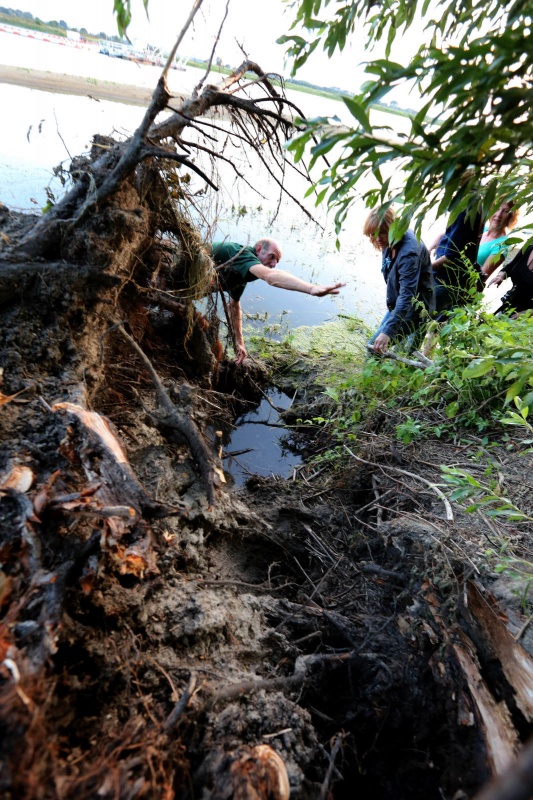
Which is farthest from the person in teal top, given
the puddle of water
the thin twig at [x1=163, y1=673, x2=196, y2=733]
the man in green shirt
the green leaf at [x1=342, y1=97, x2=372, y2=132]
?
the thin twig at [x1=163, y1=673, x2=196, y2=733]

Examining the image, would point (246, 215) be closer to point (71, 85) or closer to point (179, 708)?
point (71, 85)

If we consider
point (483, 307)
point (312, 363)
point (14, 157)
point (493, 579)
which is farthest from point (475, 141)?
point (14, 157)

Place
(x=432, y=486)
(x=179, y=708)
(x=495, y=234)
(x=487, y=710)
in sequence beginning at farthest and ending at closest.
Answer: (x=495, y=234)
(x=432, y=486)
(x=487, y=710)
(x=179, y=708)

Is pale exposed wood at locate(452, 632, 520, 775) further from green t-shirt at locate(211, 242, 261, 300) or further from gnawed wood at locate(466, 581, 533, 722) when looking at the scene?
green t-shirt at locate(211, 242, 261, 300)

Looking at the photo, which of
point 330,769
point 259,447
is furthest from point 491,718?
point 259,447

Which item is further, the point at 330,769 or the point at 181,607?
the point at 181,607

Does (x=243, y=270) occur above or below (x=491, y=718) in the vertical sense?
above

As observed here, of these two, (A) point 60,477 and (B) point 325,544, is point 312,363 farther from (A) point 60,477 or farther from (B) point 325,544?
(A) point 60,477

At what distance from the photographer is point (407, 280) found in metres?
3.30

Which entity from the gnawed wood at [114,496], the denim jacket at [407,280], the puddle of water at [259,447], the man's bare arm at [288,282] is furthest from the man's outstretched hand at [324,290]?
the gnawed wood at [114,496]

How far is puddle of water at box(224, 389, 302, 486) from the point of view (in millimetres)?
3424

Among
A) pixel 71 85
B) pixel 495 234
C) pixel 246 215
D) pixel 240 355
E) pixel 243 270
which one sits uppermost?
pixel 71 85

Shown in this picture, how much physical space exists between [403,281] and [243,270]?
1295 mm

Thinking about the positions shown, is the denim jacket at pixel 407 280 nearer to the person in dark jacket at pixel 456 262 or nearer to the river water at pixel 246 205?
the person in dark jacket at pixel 456 262
